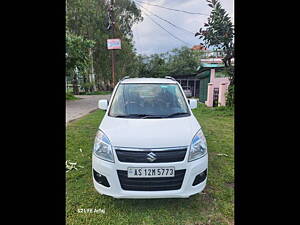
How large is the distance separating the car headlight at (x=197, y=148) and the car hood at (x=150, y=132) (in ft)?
0.18

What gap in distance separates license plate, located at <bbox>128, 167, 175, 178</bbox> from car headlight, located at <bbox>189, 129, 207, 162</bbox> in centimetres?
27

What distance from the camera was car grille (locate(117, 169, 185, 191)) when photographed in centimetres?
188

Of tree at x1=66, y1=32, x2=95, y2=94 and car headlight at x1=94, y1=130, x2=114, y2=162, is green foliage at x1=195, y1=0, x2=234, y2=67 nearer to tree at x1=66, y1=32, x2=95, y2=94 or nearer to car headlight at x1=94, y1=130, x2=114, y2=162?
car headlight at x1=94, y1=130, x2=114, y2=162

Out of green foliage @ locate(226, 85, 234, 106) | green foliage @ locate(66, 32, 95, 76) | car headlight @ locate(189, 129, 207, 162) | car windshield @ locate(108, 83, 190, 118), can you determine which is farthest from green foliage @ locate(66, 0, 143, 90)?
green foliage @ locate(226, 85, 234, 106)

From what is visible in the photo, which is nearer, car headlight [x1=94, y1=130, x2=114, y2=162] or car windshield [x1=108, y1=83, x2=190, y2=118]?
car headlight [x1=94, y1=130, x2=114, y2=162]

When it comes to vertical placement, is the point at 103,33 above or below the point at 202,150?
above

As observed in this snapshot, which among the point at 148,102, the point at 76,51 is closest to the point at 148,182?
the point at 148,102

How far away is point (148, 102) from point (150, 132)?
807 mm

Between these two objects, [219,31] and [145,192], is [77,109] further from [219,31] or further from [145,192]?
[145,192]

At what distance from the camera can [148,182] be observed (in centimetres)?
188
